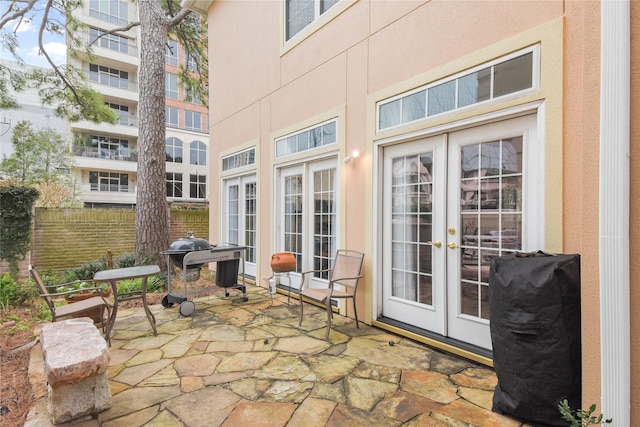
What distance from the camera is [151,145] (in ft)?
24.4

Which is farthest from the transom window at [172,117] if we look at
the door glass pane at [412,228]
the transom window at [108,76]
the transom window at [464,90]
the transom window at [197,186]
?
the door glass pane at [412,228]

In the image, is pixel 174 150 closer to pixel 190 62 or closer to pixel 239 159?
pixel 190 62

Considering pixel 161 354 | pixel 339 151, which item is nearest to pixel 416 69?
pixel 339 151

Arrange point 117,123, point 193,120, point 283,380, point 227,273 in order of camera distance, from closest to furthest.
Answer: point 283,380 → point 227,273 → point 117,123 → point 193,120

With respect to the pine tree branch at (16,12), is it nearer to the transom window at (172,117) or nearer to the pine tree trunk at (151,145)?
the pine tree trunk at (151,145)

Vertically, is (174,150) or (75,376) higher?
(174,150)

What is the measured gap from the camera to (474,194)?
3254 mm

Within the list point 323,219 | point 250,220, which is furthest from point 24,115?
point 323,219

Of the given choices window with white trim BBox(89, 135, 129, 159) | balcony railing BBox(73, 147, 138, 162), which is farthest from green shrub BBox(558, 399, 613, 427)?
window with white trim BBox(89, 135, 129, 159)

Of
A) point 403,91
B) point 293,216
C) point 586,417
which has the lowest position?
point 586,417

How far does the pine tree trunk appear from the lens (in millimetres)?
7391

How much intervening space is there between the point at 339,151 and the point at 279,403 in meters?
3.24

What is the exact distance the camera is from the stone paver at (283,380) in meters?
2.32

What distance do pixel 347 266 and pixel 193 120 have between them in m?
25.4
